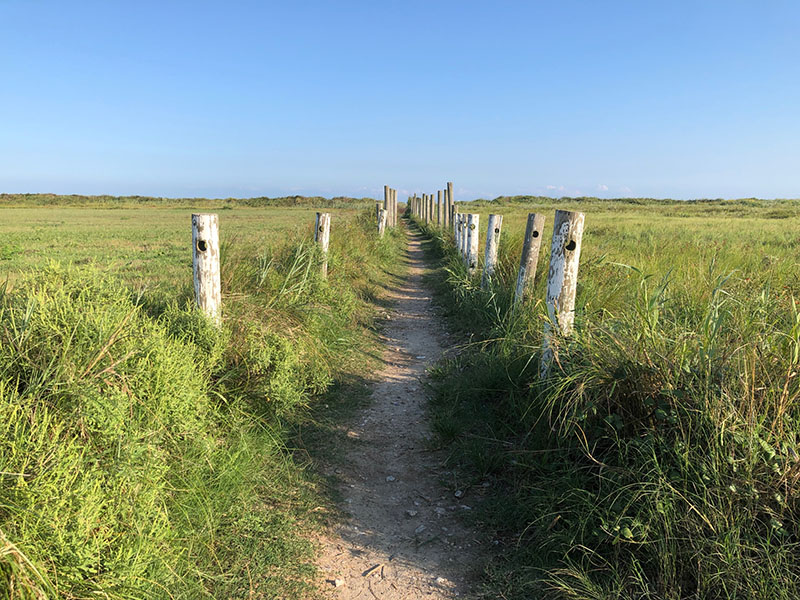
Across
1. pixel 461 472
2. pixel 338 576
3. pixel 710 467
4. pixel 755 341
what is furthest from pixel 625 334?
pixel 338 576

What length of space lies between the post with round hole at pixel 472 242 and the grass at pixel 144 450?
5512 millimetres

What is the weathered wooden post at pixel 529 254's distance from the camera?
5.75 m

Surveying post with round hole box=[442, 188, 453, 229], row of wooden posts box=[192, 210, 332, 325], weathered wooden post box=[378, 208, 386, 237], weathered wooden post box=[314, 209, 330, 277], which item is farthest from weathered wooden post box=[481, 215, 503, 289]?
post with round hole box=[442, 188, 453, 229]

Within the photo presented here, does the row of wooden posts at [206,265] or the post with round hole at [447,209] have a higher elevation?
the post with round hole at [447,209]

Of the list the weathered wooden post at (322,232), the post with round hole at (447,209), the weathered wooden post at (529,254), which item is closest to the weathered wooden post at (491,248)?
the weathered wooden post at (529,254)

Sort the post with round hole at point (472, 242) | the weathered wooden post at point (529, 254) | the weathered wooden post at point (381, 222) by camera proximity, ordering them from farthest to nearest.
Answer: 1. the weathered wooden post at point (381, 222)
2. the post with round hole at point (472, 242)
3. the weathered wooden post at point (529, 254)

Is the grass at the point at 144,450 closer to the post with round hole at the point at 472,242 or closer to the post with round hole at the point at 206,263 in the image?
the post with round hole at the point at 206,263

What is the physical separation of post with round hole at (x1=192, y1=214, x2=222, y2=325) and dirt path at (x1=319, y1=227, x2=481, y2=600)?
168 centimetres

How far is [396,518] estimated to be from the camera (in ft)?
10.8

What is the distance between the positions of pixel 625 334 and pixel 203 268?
133 inches

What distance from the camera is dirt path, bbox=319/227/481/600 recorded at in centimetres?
269

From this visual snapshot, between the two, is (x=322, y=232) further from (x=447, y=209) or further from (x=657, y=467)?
(x=447, y=209)

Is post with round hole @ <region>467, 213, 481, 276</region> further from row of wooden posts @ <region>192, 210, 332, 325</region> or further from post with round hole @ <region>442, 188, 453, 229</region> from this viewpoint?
post with round hole @ <region>442, 188, 453, 229</region>

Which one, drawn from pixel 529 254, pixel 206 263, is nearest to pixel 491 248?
pixel 529 254
